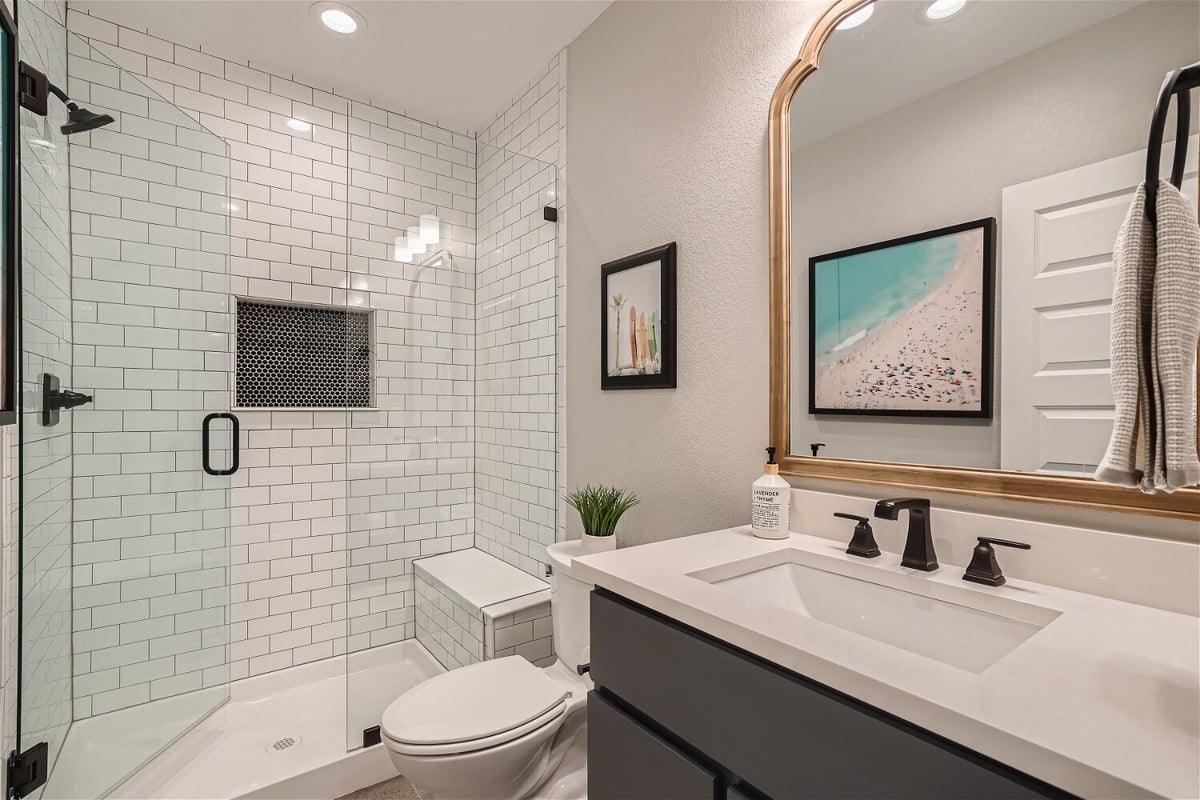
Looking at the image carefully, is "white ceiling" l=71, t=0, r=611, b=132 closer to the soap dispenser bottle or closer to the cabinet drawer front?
the soap dispenser bottle

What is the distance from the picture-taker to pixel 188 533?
203cm

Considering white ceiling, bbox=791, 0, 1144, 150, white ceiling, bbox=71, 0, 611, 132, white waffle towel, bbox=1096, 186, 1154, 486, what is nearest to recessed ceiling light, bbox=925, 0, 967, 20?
white ceiling, bbox=791, 0, 1144, 150

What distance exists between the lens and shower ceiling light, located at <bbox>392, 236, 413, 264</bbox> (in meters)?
2.07

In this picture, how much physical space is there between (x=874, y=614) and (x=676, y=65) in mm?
1644

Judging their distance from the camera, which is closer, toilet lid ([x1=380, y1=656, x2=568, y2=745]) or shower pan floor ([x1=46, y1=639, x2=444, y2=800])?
toilet lid ([x1=380, y1=656, x2=568, y2=745])

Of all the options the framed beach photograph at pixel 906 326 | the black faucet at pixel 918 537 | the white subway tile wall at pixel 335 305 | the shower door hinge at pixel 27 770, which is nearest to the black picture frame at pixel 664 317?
the framed beach photograph at pixel 906 326

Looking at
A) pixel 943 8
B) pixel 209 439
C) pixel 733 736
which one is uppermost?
pixel 943 8

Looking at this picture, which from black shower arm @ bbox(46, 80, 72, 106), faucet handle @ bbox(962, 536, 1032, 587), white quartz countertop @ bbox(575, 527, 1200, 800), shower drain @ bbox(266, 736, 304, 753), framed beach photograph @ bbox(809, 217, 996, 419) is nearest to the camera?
white quartz countertop @ bbox(575, 527, 1200, 800)

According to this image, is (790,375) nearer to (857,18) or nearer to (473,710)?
(857,18)

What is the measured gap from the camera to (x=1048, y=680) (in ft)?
2.03

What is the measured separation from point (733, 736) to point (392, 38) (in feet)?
8.47

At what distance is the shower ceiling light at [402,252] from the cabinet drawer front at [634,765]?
5.36 feet

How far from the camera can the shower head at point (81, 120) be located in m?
1.69

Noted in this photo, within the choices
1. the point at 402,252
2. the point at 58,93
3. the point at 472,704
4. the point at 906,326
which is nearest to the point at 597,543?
the point at 472,704
